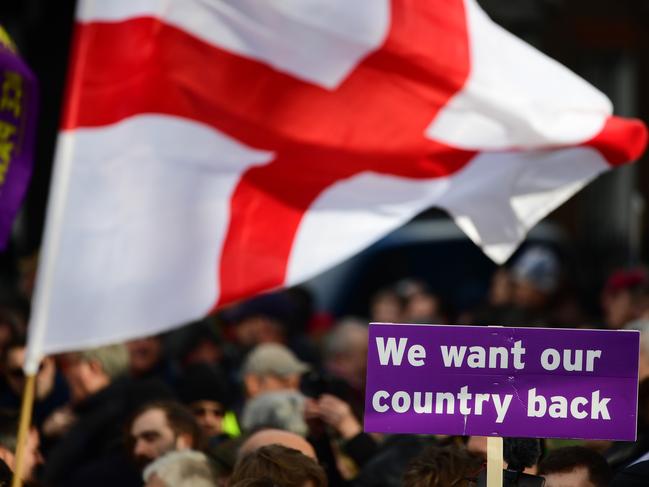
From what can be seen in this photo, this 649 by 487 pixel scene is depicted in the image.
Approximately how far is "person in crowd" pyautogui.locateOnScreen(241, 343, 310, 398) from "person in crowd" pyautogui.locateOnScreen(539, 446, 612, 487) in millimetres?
2664

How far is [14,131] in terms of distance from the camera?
649cm

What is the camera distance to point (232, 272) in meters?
6.03

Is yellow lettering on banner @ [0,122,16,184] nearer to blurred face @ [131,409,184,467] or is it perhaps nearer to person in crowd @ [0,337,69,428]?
blurred face @ [131,409,184,467]

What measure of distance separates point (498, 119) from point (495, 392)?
6.45 feet

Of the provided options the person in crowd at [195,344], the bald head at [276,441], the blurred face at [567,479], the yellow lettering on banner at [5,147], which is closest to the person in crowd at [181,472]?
the bald head at [276,441]

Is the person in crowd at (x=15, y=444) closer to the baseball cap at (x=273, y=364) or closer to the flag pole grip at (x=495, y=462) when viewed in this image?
the baseball cap at (x=273, y=364)

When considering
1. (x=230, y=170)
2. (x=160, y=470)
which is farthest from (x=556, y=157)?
(x=160, y=470)

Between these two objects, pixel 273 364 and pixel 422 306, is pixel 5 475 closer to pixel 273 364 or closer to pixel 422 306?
pixel 273 364

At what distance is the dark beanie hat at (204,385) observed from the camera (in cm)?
820

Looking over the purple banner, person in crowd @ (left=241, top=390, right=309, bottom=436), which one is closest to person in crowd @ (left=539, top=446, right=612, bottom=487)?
person in crowd @ (left=241, top=390, right=309, bottom=436)

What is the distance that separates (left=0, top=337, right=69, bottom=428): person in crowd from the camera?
322 inches

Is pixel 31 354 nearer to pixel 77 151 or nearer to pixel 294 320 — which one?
pixel 77 151

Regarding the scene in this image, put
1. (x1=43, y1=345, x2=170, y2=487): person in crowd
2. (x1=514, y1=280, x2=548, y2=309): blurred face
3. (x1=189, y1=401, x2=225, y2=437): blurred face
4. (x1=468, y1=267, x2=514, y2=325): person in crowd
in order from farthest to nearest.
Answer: (x1=514, y1=280, x2=548, y2=309): blurred face < (x1=468, y1=267, x2=514, y2=325): person in crowd < (x1=189, y1=401, x2=225, y2=437): blurred face < (x1=43, y1=345, x2=170, y2=487): person in crowd

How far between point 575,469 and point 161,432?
1.85 metres
